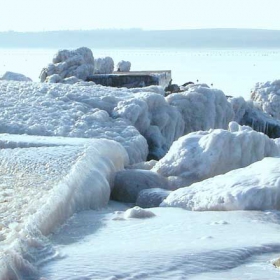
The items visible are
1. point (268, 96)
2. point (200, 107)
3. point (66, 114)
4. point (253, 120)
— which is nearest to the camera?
point (66, 114)

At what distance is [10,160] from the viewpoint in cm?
568

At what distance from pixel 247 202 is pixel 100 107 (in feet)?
14.4

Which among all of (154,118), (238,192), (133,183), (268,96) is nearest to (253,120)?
(268,96)

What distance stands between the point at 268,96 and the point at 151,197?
1163 cm

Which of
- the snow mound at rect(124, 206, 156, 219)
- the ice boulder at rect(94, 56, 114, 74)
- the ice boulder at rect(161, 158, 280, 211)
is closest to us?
the snow mound at rect(124, 206, 156, 219)

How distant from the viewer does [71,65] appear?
15.6 meters

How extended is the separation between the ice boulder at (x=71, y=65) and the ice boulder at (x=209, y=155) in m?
9.03

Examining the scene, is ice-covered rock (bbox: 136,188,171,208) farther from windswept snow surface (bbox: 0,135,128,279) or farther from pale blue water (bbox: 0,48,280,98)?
pale blue water (bbox: 0,48,280,98)

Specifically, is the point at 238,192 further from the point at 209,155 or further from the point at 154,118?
the point at 154,118

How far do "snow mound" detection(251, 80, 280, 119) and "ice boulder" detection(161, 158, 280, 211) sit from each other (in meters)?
11.2

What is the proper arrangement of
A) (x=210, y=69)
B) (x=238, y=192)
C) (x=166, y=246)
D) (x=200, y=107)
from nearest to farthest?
(x=166, y=246), (x=238, y=192), (x=200, y=107), (x=210, y=69)

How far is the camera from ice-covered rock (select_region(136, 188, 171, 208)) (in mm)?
5508

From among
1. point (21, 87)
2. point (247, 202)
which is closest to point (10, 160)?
point (247, 202)

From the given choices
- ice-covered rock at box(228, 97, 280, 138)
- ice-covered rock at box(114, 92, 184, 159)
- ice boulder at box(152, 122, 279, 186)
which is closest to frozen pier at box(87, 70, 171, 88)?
ice-covered rock at box(228, 97, 280, 138)
